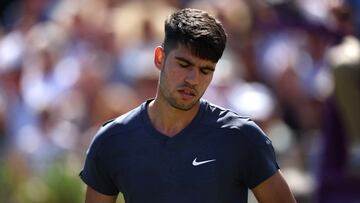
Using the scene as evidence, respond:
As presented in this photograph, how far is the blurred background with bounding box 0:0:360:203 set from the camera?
9328 mm

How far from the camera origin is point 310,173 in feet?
27.9

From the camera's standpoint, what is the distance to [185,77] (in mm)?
4707

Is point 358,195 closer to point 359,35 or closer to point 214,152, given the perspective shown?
point 359,35

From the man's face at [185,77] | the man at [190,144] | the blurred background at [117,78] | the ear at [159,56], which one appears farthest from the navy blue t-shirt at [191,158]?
the blurred background at [117,78]

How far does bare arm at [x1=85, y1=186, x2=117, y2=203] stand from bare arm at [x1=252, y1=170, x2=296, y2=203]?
70 cm

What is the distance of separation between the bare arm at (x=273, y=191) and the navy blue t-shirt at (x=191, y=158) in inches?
1.2

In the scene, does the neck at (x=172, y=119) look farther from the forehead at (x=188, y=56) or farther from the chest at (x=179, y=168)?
the forehead at (x=188, y=56)

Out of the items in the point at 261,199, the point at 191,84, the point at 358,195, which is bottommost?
the point at 358,195

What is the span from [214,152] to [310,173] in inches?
151

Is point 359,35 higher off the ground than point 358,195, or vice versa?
point 359,35

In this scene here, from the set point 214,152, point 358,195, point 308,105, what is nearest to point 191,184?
point 214,152

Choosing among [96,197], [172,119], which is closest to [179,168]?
[172,119]

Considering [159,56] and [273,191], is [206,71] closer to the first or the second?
[159,56]

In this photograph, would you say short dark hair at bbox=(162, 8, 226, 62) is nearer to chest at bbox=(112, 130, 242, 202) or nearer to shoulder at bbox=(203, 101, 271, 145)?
shoulder at bbox=(203, 101, 271, 145)
